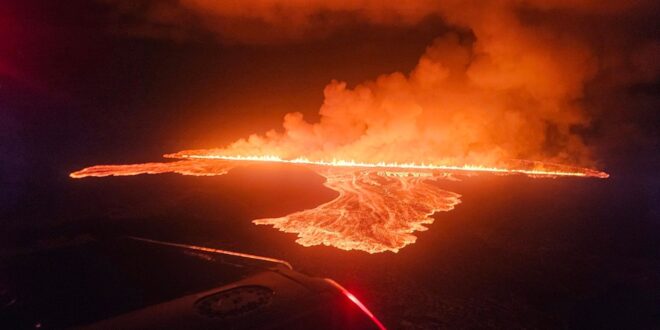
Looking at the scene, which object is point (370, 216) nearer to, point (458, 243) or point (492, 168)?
point (458, 243)

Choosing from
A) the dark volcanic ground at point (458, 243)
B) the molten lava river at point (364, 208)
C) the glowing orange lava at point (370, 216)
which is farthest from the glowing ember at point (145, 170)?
the glowing orange lava at point (370, 216)

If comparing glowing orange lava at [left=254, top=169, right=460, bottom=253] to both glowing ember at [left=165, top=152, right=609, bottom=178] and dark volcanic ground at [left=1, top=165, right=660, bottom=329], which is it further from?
glowing ember at [left=165, top=152, right=609, bottom=178]

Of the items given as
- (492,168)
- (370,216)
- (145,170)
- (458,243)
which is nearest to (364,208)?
(370,216)

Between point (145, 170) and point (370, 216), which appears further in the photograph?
point (145, 170)

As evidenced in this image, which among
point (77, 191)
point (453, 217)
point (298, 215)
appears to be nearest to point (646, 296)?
point (453, 217)

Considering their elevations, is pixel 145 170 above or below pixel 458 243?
above

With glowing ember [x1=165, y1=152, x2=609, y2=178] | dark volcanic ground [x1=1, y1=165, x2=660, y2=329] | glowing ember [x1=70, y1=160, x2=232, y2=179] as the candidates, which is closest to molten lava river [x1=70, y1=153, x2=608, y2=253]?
glowing ember [x1=70, y1=160, x2=232, y2=179]

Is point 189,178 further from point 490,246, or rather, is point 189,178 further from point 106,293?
point 106,293

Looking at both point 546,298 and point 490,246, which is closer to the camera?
point 546,298

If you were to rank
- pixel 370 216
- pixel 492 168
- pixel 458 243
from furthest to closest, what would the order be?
pixel 492 168 → pixel 370 216 → pixel 458 243
